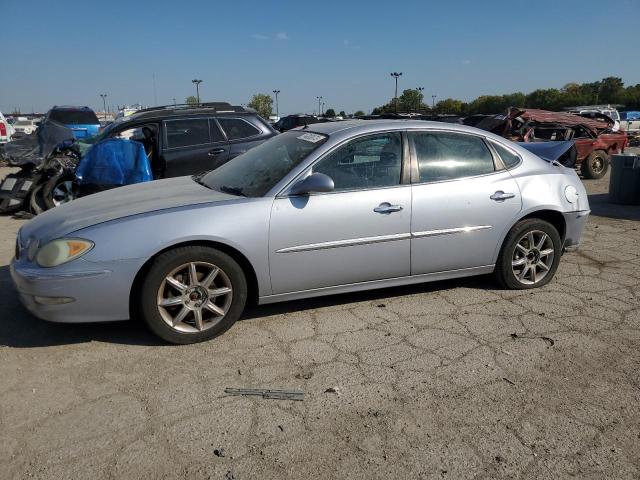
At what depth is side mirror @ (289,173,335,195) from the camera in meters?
3.62

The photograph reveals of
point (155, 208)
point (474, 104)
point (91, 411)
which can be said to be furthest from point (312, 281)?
point (474, 104)

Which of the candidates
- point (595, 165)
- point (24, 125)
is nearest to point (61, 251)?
point (595, 165)

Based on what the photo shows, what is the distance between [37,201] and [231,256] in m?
5.66

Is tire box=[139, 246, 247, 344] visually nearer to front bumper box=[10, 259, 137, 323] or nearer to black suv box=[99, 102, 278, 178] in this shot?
front bumper box=[10, 259, 137, 323]

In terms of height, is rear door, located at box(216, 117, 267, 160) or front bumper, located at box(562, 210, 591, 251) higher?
rear door, located at box(216, 117, 267, 160)

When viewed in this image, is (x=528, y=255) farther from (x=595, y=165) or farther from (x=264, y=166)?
(x=595, y=165)

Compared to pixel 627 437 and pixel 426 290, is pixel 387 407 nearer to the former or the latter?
pixel 627 437

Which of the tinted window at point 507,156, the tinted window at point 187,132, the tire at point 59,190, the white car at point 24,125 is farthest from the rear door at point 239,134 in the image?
the white car at point 24,125

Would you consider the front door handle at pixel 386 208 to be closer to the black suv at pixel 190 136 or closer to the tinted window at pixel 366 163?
the tinted window at pixel 366 163

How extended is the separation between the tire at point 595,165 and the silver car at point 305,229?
333 inches

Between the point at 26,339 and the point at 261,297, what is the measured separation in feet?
5.36

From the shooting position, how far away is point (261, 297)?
12.2 feet

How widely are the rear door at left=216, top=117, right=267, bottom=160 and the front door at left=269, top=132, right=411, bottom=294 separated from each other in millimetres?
3832

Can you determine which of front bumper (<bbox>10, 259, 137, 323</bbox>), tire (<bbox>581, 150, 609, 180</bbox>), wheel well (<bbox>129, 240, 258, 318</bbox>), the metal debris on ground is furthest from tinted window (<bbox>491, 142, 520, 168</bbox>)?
tire (<bbox>581, 150, 609, 180</bbox>)
